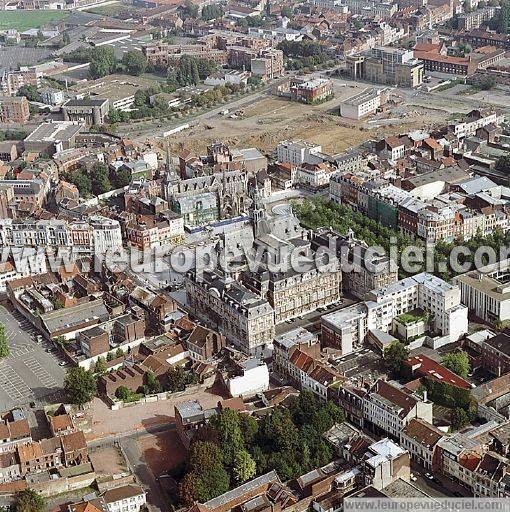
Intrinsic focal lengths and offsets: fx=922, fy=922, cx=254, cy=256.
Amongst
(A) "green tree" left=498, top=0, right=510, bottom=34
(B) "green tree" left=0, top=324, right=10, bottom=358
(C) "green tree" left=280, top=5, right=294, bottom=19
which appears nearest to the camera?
(B) "green tree" left=0, top=324, right=10, bottom=358

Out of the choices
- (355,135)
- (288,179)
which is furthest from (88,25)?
(288,179)

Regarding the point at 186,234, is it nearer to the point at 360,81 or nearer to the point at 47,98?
the point at 47,98

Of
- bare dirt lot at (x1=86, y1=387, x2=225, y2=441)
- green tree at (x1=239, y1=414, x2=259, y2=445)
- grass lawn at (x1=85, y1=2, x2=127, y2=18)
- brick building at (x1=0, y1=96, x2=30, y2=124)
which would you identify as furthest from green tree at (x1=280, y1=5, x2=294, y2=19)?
green tree at (x1=239, y1=414, x2=259, y2=445)

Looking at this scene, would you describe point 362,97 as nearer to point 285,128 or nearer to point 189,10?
point 285,128

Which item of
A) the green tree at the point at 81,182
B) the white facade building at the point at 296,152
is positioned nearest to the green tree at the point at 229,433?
the green tree at the point at 81,182

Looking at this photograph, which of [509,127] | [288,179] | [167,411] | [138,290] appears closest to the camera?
[167,411]

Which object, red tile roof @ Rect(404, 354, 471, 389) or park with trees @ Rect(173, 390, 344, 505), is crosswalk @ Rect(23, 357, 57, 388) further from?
red tile roof @ Rect(404, 354, 471, 389)

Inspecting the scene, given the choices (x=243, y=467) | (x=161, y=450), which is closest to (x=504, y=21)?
(x=161, y=450)
